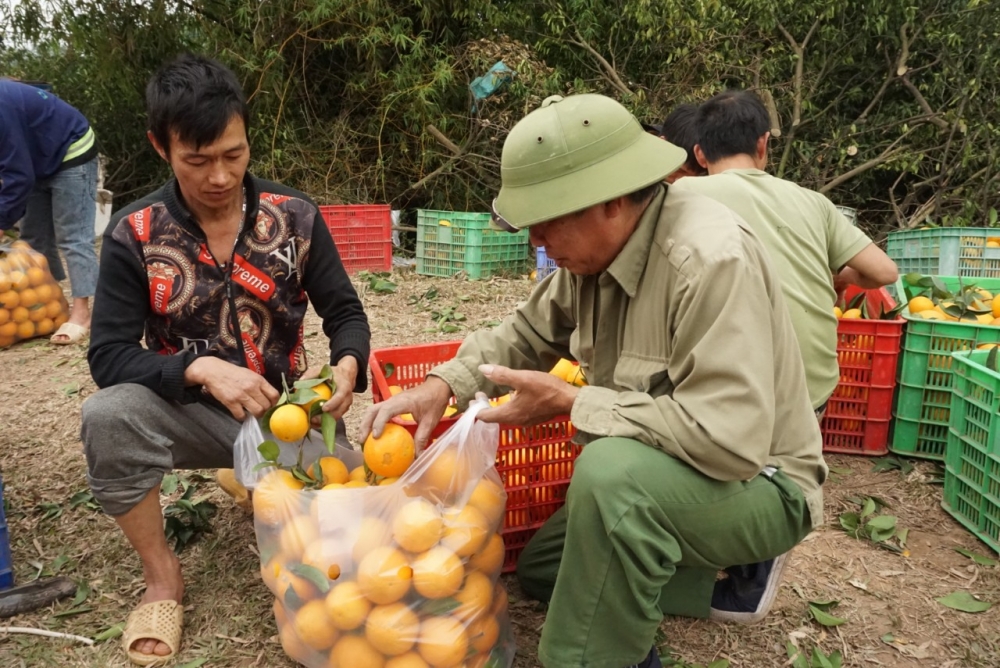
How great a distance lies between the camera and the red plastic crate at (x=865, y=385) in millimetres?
3055

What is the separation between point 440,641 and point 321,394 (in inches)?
26.0

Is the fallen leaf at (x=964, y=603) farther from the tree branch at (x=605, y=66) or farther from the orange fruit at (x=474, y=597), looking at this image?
the tree branch at (x=605, y=66)

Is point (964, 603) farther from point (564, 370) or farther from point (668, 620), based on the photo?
point (564, 370)

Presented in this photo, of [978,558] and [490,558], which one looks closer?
[490,558]

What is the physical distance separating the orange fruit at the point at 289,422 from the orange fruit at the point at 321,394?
0.11 ft

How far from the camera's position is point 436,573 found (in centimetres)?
169

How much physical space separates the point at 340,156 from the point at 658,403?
21.3 feet

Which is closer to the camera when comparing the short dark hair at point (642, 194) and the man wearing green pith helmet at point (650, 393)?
the man wearing green pith helmet at point (650, 393)

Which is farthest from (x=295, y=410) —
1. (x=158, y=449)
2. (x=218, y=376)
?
(x=158, y=449)

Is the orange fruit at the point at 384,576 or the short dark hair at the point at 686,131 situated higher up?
the short dark hair at the point at 686,131

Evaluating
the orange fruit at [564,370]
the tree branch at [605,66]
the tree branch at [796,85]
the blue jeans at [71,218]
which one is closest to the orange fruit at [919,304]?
the orange fruit at [564,370]

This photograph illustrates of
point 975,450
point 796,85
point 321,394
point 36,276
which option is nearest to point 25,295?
point 36,276

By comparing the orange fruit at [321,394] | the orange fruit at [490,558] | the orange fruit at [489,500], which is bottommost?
the orange fruit at [490,558]

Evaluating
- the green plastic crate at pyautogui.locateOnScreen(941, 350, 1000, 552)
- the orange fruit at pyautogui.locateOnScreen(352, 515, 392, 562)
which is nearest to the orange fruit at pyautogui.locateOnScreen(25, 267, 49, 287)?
the orange fruit at pyautogui.locateOnScreen(352, 515, 392, 562)
